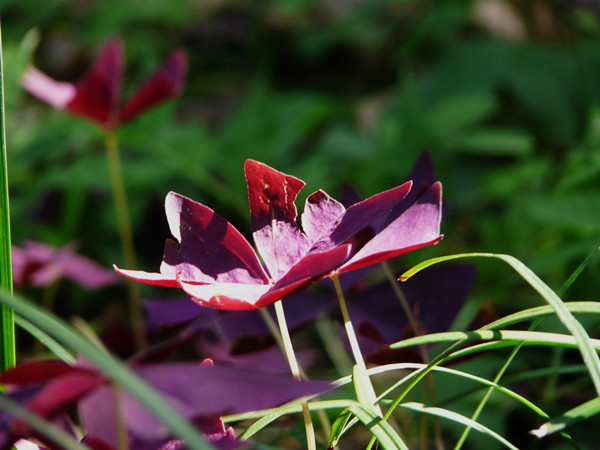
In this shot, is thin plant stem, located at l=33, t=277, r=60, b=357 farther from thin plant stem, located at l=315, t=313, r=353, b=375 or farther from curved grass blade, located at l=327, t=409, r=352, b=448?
curved grass blade, located at l=327, t=409, r=352, b=448

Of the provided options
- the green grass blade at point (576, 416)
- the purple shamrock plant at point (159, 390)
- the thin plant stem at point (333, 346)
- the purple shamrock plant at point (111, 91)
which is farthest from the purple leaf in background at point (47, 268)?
the green grass blade at point (576, 416)

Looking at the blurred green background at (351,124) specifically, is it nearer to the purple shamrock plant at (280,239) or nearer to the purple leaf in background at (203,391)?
the purple shamrock plant at (280,239)

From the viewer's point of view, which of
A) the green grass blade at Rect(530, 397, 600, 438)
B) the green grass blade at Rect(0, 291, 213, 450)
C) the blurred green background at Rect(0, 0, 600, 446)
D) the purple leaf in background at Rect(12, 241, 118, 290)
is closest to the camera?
the green grass blade at Rect(0, 291, 213, 450)

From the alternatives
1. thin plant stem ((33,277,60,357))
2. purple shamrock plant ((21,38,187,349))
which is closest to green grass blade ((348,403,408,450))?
purple shamrock plant ((21,38,187,349))

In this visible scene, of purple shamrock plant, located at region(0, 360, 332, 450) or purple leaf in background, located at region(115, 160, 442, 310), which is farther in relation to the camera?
purple leaf in background, located at region(115, 160, 442, 310)

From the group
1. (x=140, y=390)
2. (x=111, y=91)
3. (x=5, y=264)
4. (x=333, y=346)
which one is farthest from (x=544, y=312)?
(x=111, y=91)

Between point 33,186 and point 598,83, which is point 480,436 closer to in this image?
point 33,186
